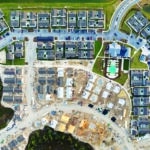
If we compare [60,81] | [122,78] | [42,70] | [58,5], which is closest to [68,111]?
[60,81]

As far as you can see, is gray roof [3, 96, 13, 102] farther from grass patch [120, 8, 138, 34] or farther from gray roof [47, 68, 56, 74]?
grass patch [120, 8, 138, 34]

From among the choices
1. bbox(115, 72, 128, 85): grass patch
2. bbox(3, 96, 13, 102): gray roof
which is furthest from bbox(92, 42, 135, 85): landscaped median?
bbox(3, 96, 13, 102): gray roof

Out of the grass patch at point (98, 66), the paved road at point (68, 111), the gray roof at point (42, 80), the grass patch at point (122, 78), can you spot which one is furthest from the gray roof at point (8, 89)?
the grass patch at point (122, 78)

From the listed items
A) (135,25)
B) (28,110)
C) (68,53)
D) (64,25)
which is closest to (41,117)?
(28,110)

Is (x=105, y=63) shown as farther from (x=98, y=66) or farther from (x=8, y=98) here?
(x=8, y=98)

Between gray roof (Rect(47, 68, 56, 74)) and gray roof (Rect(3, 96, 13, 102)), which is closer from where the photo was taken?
gray roof (Rect(47, 68, 56, 74))

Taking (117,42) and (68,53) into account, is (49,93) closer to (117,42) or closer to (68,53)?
(68,53)
